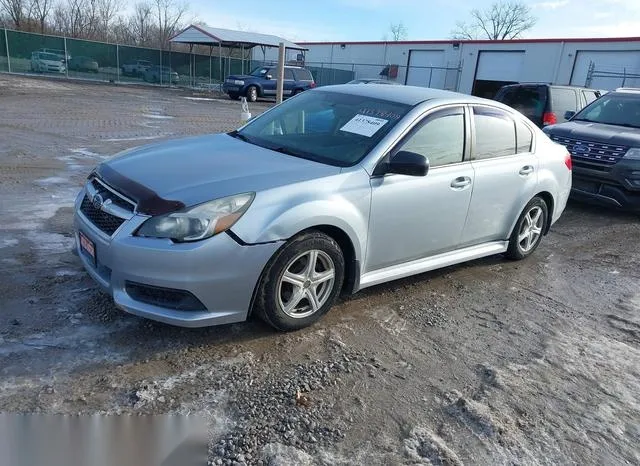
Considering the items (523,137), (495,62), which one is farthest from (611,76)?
(523,137)

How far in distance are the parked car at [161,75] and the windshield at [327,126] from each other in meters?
31.9

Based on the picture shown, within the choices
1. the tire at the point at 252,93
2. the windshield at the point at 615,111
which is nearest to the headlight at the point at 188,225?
the windshield at the point at 615,111

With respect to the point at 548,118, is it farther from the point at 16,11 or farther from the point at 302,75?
the point at 16,11

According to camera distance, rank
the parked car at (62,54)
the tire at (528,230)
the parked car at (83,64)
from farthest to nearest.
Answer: the parked car at (83,64) < the parked car at (62,54) < the tire at (528,230)

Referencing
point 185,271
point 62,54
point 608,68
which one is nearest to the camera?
point 185,271

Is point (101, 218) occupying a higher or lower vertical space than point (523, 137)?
lower

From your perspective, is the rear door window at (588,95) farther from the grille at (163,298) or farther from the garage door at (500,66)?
the garage door at (500,66)

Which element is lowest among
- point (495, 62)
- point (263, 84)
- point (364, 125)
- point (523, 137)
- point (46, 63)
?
point (46, 63)

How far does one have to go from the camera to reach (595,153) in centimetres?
803

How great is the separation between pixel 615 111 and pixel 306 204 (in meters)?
7.78

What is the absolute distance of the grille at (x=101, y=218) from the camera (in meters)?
3.42

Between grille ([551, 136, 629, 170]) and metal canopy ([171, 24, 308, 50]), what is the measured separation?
28761 mm

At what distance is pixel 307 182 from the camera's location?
3633 millimetres

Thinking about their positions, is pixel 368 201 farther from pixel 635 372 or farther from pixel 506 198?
pixel 635 372
